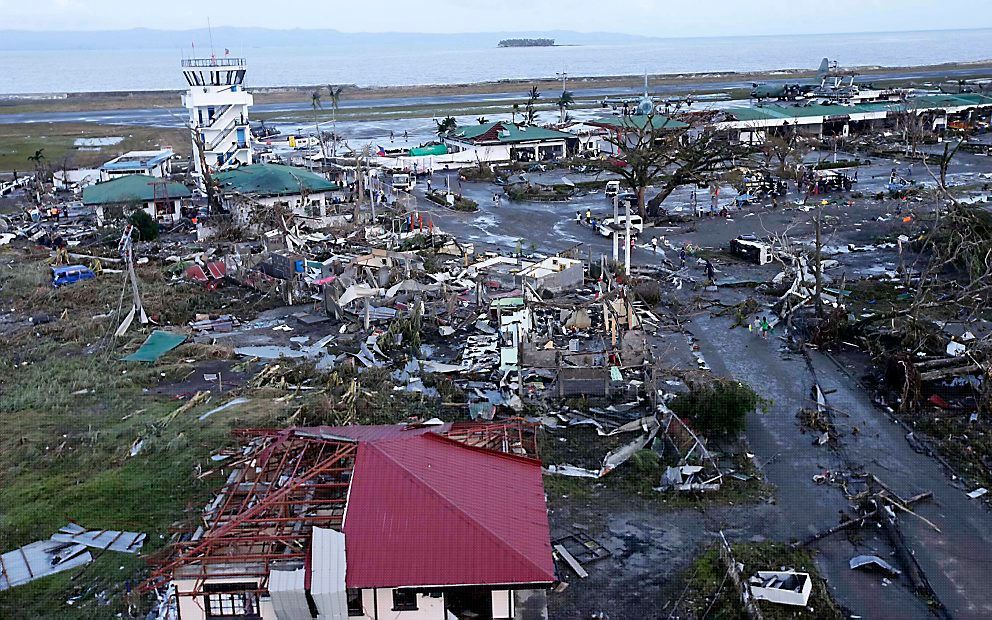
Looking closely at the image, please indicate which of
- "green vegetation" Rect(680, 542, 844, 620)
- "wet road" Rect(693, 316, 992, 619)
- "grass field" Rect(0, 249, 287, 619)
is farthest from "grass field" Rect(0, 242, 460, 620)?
"green vegetation" Rect(680, 542, 844, 620)

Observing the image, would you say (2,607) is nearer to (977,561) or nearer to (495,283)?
(977,561)

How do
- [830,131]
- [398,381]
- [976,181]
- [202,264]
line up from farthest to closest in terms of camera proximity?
[830,131]
[976,181]
[202,264]
[398,381]

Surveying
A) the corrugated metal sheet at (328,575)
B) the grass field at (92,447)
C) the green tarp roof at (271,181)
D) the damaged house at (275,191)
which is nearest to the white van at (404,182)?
the damaged house at (275,191)

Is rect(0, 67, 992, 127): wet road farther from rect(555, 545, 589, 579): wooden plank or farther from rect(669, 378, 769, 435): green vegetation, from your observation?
rect(555, 545, 589, 579): wooden plank

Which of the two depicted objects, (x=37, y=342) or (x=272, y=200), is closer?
(x=37, y=342)

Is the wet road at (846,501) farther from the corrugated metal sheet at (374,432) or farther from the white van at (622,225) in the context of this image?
the white van at (622,225)

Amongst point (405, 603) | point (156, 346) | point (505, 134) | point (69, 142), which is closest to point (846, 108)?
point (505, 134)

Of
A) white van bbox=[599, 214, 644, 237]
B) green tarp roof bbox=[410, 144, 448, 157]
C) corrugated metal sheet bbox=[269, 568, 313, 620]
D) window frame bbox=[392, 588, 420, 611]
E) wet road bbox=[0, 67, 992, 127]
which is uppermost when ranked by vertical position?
wet road bbox=[0, 67, 992, 127]

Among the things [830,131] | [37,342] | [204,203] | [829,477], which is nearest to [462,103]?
[830,131]
